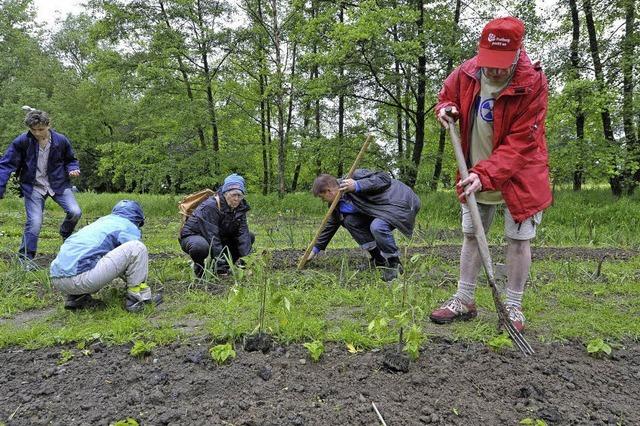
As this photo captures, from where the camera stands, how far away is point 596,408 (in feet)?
6.66

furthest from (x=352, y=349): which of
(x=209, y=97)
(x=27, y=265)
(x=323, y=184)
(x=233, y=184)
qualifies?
(x=209, y=97)

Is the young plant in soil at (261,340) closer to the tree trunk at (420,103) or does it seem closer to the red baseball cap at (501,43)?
the red baseball cap at (501,43)

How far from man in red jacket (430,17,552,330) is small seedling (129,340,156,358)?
173 cm

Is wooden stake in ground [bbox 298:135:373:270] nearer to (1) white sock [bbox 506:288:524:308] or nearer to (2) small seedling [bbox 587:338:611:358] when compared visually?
(1) white sock [bbox 506:288:524:308]

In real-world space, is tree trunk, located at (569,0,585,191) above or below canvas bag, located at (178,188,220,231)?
above

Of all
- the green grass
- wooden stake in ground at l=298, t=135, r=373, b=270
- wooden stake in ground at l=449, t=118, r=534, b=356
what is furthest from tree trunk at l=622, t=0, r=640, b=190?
wooden stake in ground at l=449, t=118, r=534, b=356

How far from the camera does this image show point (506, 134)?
2689mm

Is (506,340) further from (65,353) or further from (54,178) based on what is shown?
(54,178)

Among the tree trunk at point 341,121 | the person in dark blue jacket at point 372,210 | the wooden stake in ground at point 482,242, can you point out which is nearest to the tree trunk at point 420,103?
the tree trunk at point 341,121

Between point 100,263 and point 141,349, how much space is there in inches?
35.6

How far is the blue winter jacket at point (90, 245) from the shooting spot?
3.14 meters

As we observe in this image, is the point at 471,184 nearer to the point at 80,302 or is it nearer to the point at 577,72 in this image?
the point at 80,302

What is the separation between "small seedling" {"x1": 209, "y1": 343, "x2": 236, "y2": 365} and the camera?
2377mm

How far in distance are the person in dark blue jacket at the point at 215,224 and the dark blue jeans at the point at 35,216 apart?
1.48 metres
